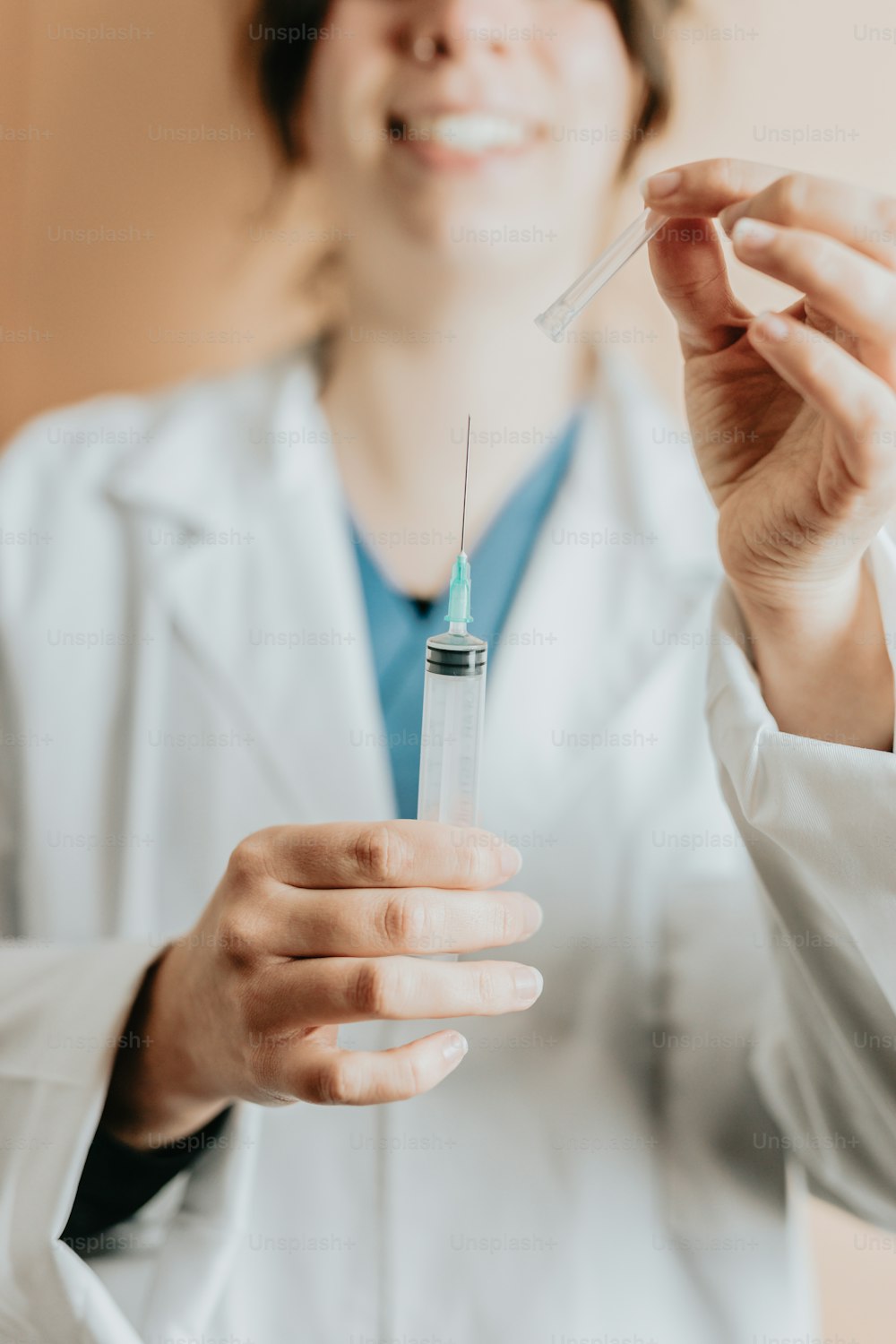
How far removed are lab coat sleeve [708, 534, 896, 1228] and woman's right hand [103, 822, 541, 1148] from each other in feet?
0.56

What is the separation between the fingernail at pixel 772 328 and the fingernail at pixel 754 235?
0.04m

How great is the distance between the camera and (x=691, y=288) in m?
0.61

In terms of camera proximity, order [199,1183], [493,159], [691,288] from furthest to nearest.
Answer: [493,159] → [199,1183] → [691,288]

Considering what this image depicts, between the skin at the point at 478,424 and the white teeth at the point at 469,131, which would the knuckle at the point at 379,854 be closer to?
the skin at the point at 478,424

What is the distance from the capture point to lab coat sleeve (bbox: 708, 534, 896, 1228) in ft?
1.93

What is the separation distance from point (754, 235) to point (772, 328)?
0.15 ft

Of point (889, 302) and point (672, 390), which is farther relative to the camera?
point (672, 390)

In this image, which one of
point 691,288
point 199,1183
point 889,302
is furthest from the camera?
point 199,1183

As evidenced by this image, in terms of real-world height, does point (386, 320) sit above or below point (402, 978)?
above

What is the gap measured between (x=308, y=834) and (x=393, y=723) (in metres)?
0.34

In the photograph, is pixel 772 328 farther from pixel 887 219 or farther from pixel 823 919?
pixel 823 919

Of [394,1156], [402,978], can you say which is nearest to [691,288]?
[402,978]

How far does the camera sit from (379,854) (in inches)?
21.0

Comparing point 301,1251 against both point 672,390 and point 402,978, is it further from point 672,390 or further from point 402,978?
point 672,390
